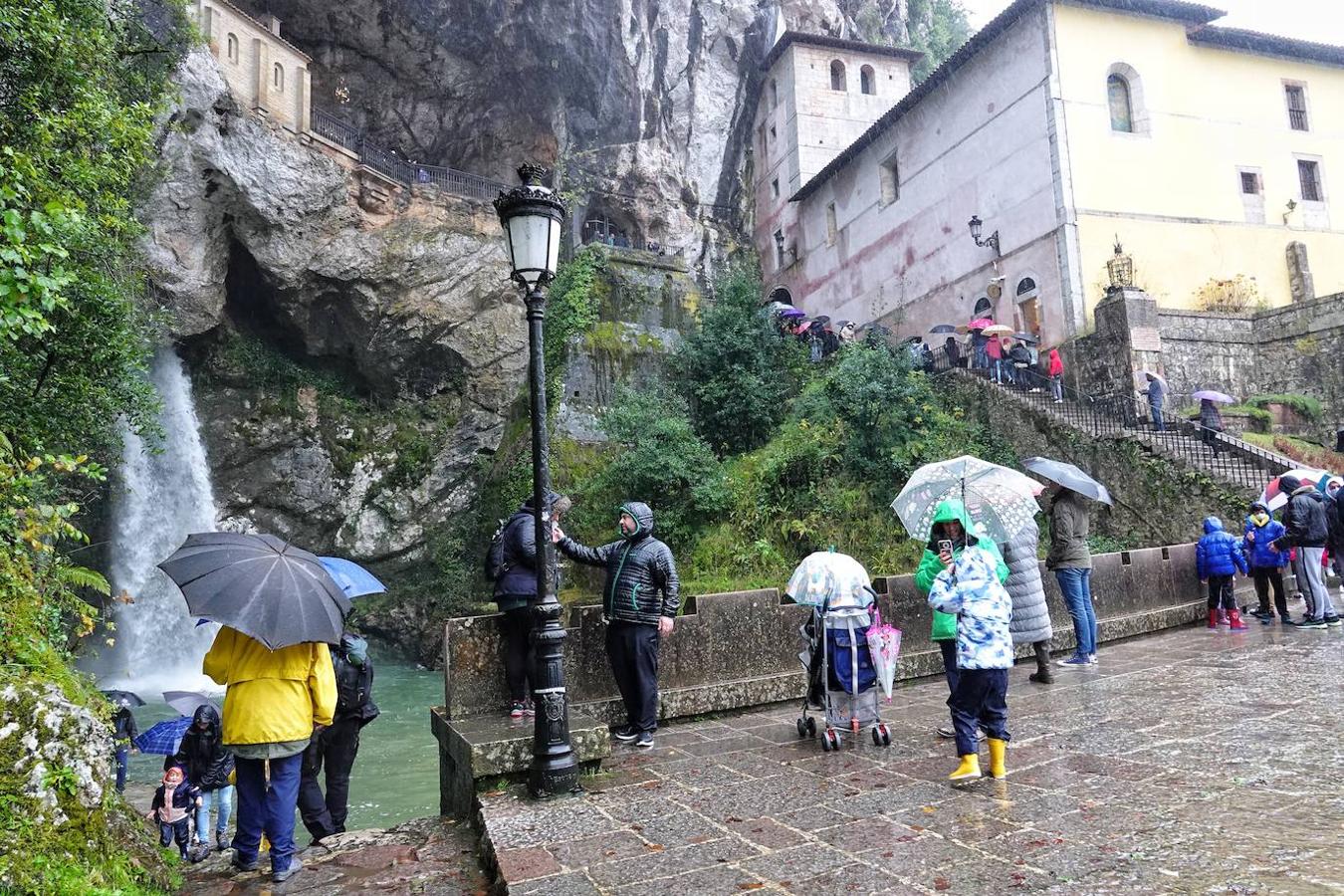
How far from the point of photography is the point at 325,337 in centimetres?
2511

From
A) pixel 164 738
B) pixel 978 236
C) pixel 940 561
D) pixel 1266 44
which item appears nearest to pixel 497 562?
pixel 940 561

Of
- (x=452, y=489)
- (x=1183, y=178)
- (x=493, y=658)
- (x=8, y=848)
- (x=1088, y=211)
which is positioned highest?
(x=1183, y=178)

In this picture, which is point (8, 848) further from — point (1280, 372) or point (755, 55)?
point (755, 55)

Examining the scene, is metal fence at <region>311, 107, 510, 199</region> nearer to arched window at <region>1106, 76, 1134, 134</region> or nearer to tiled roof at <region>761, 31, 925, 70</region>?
tiled roof at <region>761, 31, 925, 70</region>

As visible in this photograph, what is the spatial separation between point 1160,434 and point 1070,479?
32.5 ft

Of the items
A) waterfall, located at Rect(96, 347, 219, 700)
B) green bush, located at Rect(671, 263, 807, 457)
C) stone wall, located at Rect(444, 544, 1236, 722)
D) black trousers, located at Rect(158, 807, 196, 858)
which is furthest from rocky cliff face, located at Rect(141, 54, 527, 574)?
stone wall, located at Rect(444, 544, 1236, 722)

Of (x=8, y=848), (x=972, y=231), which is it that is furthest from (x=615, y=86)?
(x=8, y=848)

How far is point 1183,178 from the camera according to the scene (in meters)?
22.1

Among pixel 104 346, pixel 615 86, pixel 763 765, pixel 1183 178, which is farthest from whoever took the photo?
pixel 615 86

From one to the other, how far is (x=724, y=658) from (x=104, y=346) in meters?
10.6

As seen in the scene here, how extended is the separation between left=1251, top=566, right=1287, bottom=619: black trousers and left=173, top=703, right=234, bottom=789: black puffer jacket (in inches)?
483

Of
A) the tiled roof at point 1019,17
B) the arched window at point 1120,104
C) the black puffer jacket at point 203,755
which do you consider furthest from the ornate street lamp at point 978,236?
the black puffer jacket at point 203,755

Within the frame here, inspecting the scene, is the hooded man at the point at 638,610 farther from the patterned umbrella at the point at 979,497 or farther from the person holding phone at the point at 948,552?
the patterned umbrella at the point at 979,497

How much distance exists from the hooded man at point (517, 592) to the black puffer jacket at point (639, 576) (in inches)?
11.8
